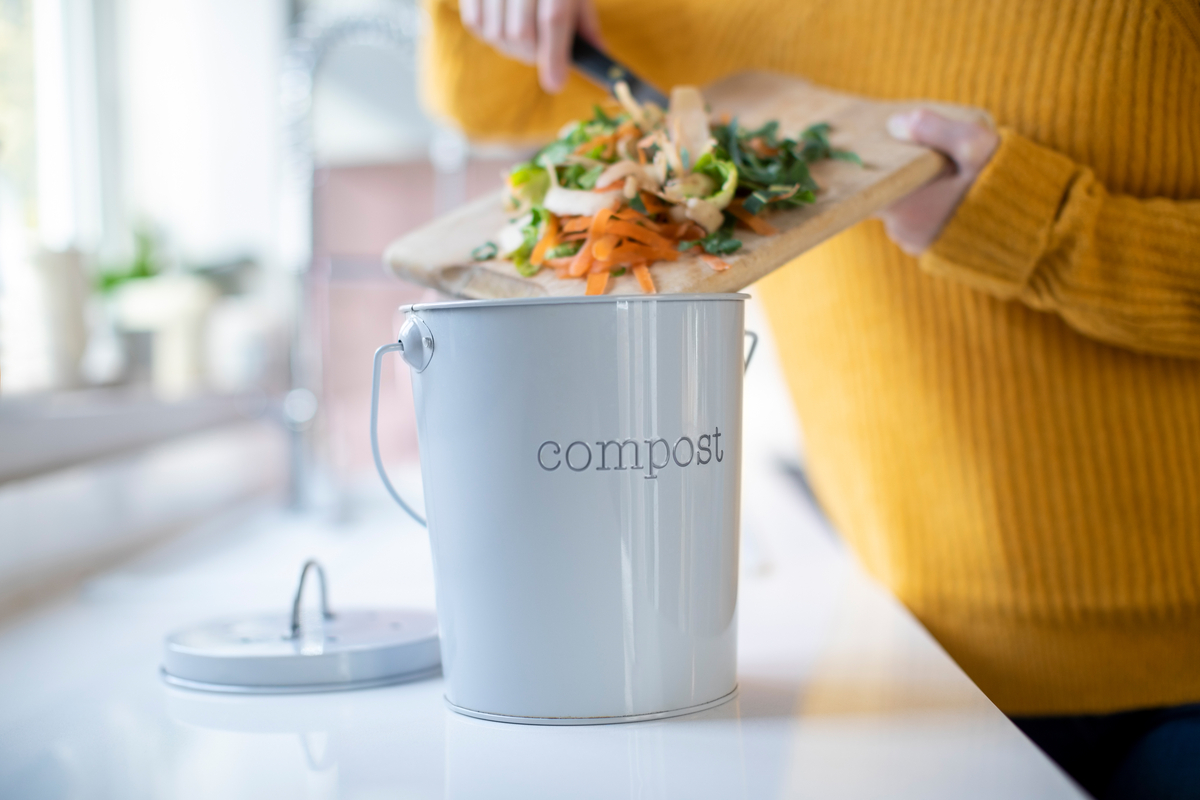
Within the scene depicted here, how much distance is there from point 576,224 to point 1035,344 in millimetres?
428

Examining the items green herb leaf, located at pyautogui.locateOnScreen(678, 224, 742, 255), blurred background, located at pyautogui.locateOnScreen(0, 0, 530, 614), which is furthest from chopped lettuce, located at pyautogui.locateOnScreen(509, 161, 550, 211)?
blurred background, located at pyautogui.locateOnScreen(0, 0, 530, 614)

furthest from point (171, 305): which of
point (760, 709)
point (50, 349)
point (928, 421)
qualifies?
point (760, 709)

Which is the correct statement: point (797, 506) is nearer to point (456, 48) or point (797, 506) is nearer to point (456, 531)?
point (456, 48)

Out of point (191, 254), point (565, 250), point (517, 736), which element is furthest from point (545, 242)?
point (191, 254)

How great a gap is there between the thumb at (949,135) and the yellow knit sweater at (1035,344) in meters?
0.01

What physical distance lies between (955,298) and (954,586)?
9.5 inches

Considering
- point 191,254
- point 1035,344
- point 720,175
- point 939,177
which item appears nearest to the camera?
point 720,175

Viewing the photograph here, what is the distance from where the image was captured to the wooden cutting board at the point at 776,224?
1.64ft

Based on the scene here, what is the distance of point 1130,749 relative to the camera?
76 cm

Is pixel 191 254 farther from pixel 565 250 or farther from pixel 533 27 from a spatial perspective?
pixel 565 250

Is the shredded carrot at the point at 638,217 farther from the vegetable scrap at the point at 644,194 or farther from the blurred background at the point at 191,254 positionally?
the blurred background at the point at 191,254

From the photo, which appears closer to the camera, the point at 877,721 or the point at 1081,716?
the point at 877,721

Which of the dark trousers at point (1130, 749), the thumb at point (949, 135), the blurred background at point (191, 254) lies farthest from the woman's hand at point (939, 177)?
the blurred background at point (191, 254)

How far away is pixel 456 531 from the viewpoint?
0.46 m
